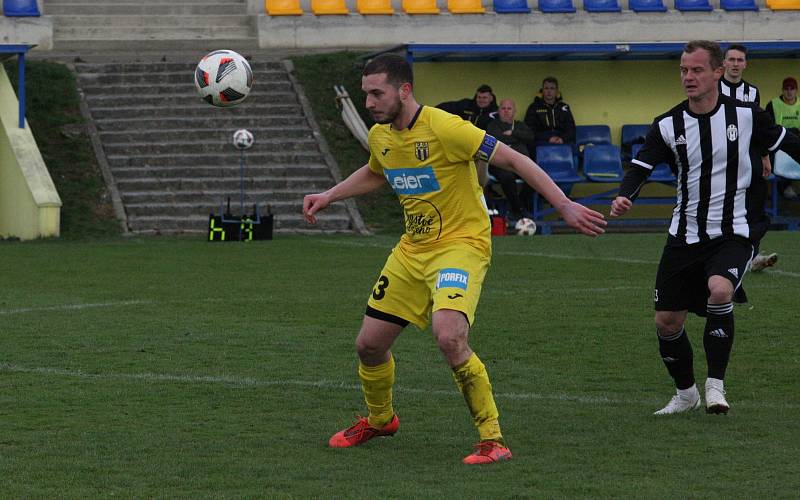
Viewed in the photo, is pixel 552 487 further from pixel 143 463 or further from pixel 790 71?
pixel 790 71

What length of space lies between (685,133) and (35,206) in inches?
568

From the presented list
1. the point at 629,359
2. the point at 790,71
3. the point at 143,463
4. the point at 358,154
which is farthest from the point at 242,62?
the point at 790,71

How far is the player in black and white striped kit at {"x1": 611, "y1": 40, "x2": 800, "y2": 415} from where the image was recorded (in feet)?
23.0

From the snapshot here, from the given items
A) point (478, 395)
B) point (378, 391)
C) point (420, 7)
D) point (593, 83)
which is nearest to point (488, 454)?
point (478, 395)

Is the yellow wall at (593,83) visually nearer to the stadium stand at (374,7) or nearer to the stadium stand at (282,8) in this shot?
the stadium stand at (374,7)

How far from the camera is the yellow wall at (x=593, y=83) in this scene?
23.8 m

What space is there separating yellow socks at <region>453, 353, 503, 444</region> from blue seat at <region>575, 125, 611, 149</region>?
17.2 m

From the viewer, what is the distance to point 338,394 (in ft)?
25.5

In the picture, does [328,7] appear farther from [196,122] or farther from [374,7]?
[196,122]

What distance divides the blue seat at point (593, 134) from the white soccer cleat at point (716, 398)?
1609 cm

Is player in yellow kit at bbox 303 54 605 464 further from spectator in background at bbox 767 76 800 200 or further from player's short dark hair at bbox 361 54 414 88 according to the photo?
spectator in background at bbox 767 76 800 200

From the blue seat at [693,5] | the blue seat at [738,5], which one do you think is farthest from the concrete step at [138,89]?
the blue seat at [738,5]

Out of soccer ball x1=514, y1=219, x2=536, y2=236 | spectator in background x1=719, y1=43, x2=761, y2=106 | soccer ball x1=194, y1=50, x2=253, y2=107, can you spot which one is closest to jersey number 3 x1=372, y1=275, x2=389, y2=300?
soccer ball x1=194, y1=50, x2=253, y2=107

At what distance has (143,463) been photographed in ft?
19.5
